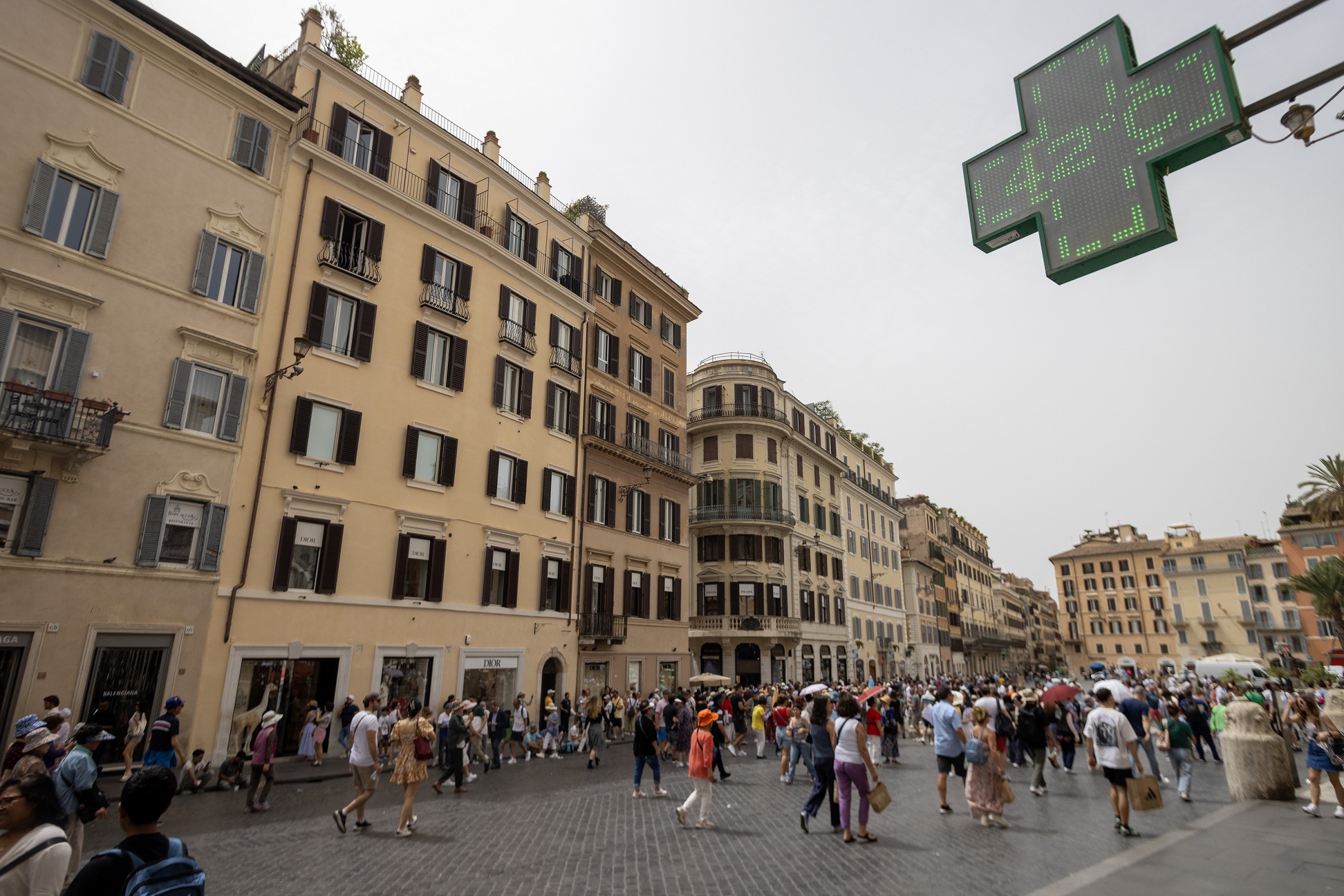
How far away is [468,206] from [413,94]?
3.94 meters

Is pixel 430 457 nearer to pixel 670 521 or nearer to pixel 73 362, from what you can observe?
pixel 73 362

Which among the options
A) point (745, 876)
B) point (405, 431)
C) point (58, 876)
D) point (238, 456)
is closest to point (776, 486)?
point (405, 431)

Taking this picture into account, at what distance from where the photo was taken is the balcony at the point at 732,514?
41906 millimetres

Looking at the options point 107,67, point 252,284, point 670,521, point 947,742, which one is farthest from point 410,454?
point 947,742

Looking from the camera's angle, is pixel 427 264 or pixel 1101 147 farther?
pixel 427 264

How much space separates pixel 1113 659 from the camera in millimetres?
93000

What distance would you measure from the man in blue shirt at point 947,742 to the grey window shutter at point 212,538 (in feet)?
53.2

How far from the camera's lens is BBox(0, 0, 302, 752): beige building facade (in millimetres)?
14695

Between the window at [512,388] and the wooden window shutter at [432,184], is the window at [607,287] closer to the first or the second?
the window at [512,388]

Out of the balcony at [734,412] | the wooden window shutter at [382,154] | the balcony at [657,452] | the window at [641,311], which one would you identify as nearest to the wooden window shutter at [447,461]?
the wooden window shutter at [382,154]

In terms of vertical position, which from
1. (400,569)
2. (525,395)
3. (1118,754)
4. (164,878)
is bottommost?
(1118,754)

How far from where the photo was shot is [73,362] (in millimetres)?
15398

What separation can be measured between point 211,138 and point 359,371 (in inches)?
271

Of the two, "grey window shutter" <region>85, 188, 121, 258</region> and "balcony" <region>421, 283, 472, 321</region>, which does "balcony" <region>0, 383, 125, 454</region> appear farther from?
"balcony" <region>421, 283, 472, 321</region>
